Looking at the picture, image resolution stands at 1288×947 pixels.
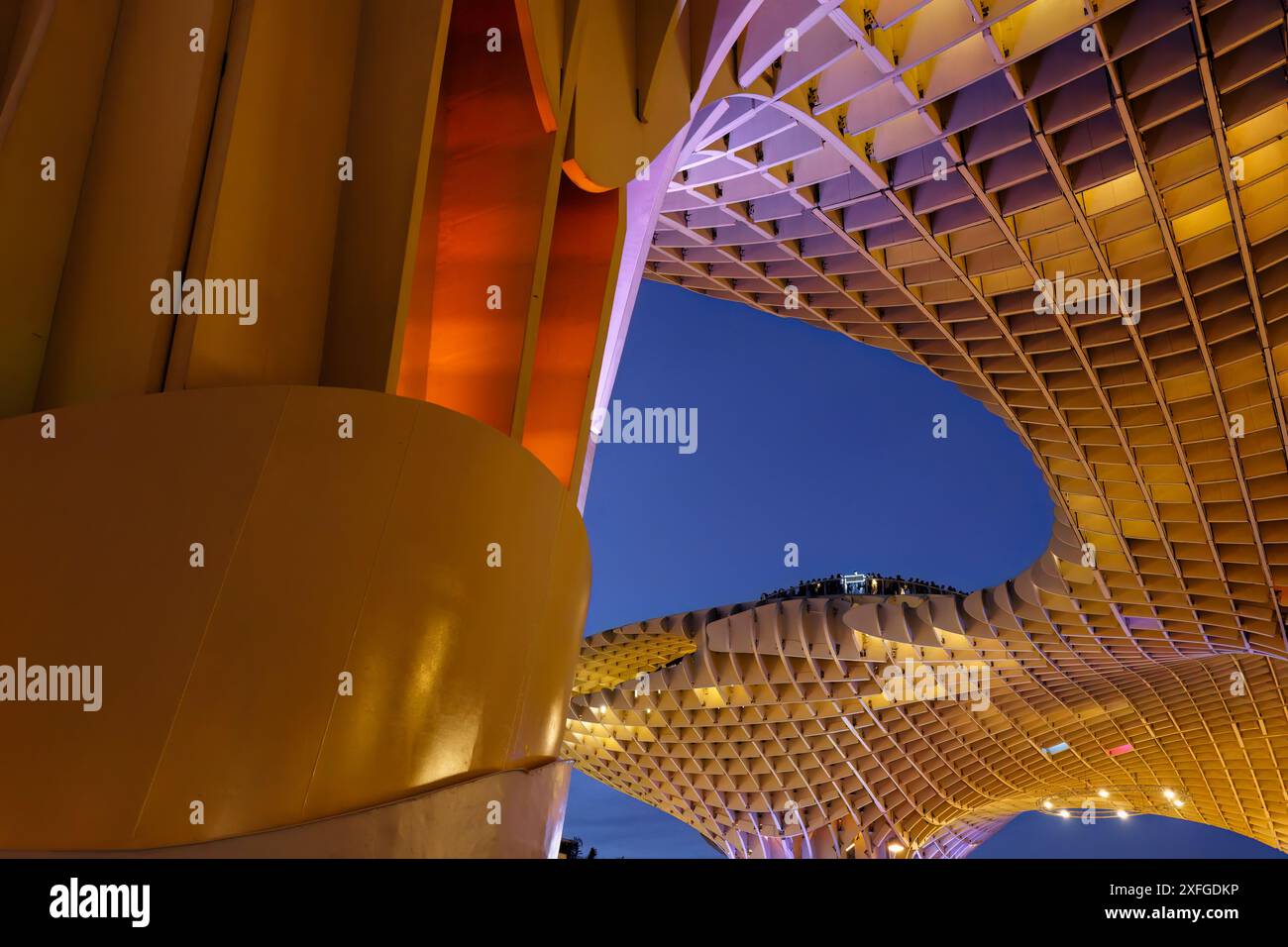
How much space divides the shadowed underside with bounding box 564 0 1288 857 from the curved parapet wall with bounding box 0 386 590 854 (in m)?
10.7

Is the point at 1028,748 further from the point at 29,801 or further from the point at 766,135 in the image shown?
the point at 29,801

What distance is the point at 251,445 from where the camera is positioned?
5.98 m

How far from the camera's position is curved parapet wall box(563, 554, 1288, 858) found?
152ft

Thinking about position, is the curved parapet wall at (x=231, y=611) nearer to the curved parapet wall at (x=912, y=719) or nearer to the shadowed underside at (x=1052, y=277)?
the shadowed underside at (x=1052, y=277)

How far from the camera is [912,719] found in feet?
188

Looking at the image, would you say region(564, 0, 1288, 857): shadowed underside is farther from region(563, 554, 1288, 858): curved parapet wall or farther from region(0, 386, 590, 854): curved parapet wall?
region(0, 386, 590, 854): curved parapet wall

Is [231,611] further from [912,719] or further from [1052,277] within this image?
[912,719]

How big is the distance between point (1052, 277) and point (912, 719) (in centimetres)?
3943

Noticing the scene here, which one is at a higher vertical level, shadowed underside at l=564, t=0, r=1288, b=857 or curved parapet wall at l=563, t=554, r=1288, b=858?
shadowed underside at l=564, t=0, r=1288, b=857

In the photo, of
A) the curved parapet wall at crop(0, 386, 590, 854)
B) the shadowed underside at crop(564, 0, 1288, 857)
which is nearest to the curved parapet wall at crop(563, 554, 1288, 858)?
the shadowed underside at crop(564, 0, 1288, 857)

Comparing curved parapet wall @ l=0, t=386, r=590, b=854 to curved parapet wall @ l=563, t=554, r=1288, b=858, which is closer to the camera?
curved parapet wall @ l=0, t=386, r=590, b=854

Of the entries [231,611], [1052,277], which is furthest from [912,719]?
[231,611]
